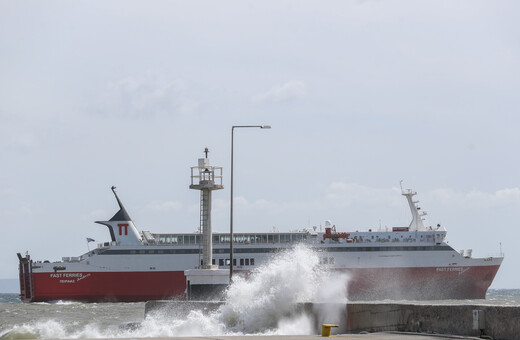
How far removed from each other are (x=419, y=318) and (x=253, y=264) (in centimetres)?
5099

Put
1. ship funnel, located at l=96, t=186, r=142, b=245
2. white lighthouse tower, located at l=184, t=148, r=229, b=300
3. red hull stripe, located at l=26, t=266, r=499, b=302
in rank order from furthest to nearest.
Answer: ship funnel, located at l=96, t=186, r=142, b=245 → red hull stripe, located at l=26, t=266, r=499, b=302 → white lighthouse tower, located at l=184, t=148, r=229, b=300

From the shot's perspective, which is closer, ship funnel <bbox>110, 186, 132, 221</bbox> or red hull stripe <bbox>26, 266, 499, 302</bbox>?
red hull stripe <bbox>26, 266, 499, 302</bbox>

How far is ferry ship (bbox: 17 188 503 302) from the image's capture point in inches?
2436

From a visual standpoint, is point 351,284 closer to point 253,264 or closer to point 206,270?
point 253,264

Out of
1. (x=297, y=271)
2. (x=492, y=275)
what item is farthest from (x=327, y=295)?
(x=492, y=275)

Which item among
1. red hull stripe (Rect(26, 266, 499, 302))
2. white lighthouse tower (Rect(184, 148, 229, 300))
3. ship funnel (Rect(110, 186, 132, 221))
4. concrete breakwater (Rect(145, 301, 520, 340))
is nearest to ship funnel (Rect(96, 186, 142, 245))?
ship funnel (Rect(110, 186, 132, 221))

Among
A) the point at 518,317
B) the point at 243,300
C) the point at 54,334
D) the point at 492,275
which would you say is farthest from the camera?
the point at 492,275

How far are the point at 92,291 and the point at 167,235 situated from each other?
6924 millimetres

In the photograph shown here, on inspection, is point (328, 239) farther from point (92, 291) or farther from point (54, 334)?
point (54, 334)

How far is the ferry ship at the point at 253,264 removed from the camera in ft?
203

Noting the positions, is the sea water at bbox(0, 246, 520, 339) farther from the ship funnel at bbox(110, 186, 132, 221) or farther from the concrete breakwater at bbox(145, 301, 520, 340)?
the ship funnel at bbox(110, 186, 132, 221)

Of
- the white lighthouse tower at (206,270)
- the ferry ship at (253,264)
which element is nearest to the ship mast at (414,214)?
the ferry ship at (253,264)

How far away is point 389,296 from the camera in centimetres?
6381

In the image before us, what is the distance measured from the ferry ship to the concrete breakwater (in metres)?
45.7
